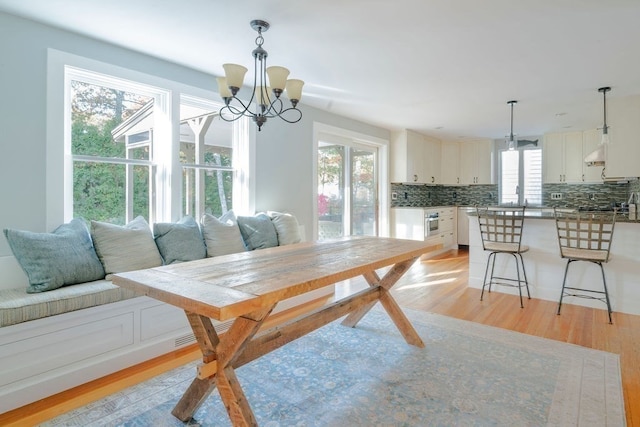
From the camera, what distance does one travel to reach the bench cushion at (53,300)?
Result: 1.85m

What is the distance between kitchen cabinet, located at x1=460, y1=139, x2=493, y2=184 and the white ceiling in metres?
2.97

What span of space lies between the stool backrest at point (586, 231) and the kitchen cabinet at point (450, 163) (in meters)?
3.79

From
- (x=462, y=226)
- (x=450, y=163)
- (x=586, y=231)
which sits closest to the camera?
(x=586, y=231)

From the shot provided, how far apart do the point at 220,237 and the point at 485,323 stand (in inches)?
96.6

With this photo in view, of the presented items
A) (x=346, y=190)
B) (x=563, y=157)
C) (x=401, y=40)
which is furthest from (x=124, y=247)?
(x=563, y=157)

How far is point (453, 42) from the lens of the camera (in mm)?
2650

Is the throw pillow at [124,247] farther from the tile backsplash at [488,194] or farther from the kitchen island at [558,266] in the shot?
the tile backsplash at [488,194]

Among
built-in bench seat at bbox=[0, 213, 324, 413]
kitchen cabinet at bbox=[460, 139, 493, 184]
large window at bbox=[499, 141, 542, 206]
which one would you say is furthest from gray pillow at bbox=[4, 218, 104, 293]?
large window at bbox=[499, 141, 542, 206]

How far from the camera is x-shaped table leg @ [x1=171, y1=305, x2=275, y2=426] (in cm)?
150

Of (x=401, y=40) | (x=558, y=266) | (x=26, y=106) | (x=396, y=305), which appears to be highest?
(x=401, y=40)

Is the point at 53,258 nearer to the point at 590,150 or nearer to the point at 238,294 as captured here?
the point at 238,294

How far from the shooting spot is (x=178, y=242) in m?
2.82

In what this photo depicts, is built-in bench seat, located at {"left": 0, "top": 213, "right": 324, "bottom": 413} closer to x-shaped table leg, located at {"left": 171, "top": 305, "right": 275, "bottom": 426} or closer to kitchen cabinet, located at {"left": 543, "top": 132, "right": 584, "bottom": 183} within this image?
x-shaped table leg, located at {"left": 171, "top": 305, "right": 275, "bottom": 426}

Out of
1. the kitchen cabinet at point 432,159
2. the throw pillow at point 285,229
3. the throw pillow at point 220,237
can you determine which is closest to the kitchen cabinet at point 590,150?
the kitchen cabinet at point 432,159
